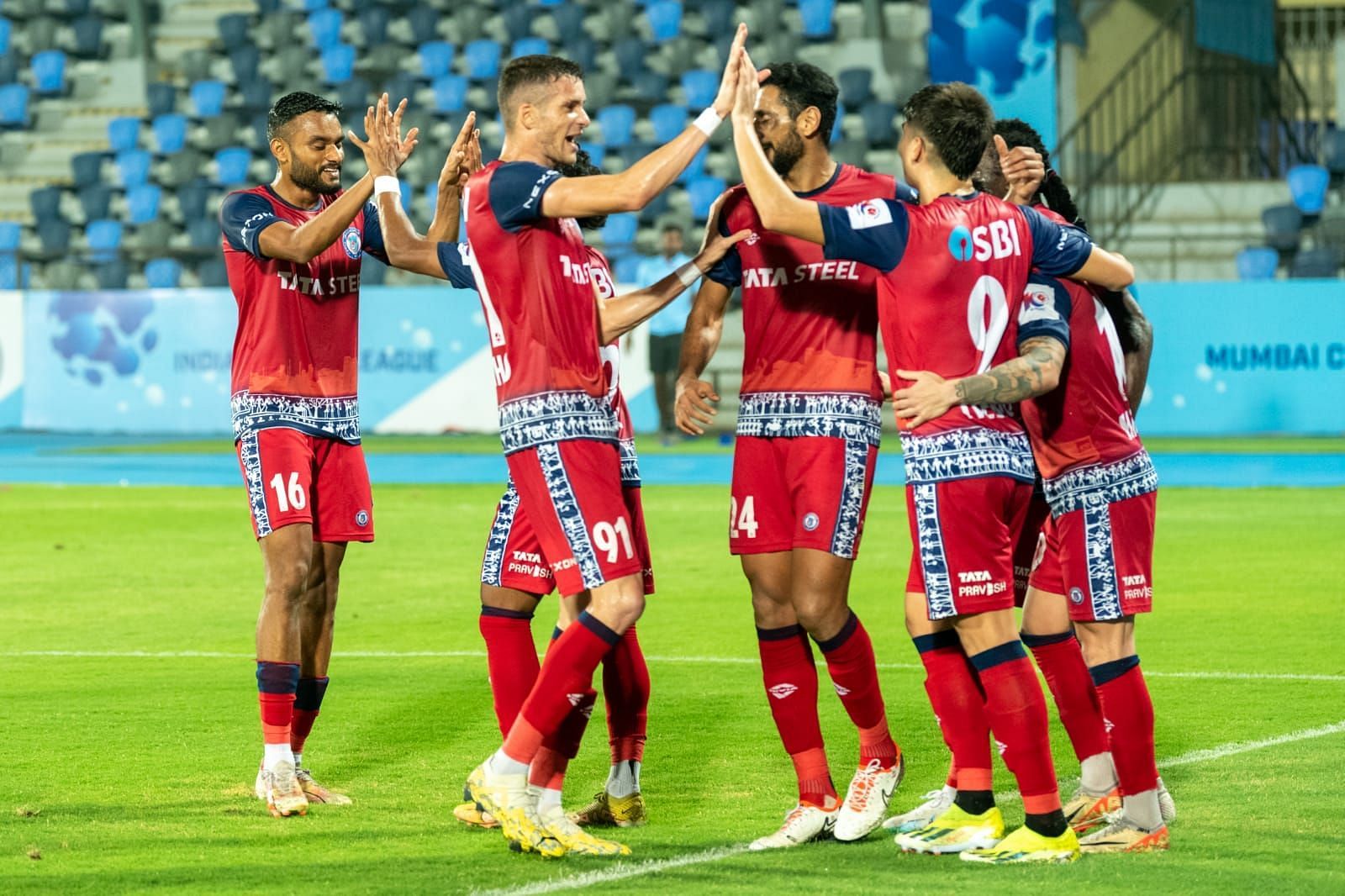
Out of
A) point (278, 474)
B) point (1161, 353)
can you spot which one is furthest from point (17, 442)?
point (278, 474)

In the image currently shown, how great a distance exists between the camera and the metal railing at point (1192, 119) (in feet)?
84.3

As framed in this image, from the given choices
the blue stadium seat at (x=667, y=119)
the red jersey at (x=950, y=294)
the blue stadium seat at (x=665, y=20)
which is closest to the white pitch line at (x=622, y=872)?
the red jersey at (x=950, y=294)

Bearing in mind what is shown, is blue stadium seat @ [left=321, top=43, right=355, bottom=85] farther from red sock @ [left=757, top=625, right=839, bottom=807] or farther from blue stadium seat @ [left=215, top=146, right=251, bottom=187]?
red sock @ [left=757, top=625, right=839, bottom=807]

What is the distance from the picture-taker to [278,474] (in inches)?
260

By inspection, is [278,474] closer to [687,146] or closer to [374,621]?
[687,146]

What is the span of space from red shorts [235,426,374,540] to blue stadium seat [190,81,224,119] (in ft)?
84.4

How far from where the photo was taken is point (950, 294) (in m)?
5.42

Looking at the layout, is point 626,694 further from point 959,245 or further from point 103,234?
point 103,234

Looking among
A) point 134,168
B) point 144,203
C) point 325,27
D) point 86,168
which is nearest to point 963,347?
point 144,203

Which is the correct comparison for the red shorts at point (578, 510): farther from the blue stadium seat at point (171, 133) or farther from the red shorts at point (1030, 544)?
the blue stadium seat at point (171, 133)

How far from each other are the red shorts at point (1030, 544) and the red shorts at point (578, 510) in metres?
1.28

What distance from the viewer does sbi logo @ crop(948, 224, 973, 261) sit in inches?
212

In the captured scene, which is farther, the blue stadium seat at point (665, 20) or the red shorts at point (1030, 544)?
the blue stadium seat at point (665, 20)

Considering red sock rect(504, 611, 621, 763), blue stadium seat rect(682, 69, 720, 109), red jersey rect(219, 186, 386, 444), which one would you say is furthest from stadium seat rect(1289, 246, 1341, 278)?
red sock rect(504, 611, 621, 763)
